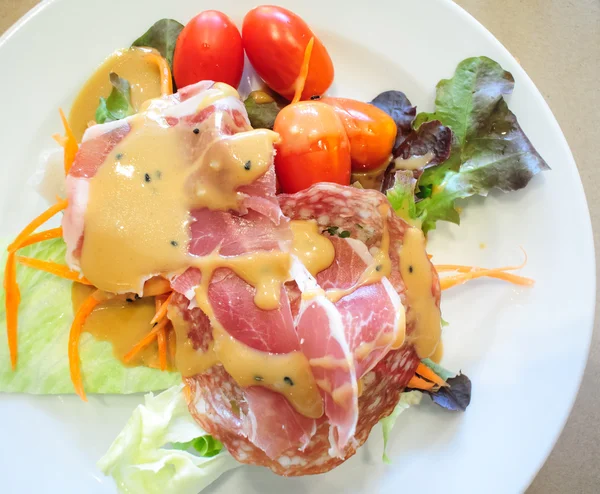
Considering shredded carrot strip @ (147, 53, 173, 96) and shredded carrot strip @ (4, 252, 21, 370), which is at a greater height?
shredded carrot strip @ (147, 53, 173, 96)

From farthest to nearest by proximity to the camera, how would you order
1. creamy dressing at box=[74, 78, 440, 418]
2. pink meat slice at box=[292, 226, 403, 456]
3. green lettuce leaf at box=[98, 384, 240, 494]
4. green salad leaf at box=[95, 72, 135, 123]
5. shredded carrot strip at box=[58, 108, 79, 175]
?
green salad leaf at box=[95, 72, 135, 123] → shredded carrot strip at box=[58, 108, 79, 175] → green lettuce leaf at box=[98, 384, 240, 494] → creamy dressing at box=[74, 78, 440, 418] → pink meat slice at box=[292, 226, 403, 456]

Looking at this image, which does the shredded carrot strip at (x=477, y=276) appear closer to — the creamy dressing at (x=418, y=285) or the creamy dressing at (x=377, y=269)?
the creamy dressing at (x=418, y=285)

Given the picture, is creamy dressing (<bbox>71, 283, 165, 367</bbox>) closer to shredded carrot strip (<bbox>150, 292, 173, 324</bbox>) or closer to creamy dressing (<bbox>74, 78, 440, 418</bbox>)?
shredded carrot strip (<bbox>150, 292, 173, 324</bbox>)

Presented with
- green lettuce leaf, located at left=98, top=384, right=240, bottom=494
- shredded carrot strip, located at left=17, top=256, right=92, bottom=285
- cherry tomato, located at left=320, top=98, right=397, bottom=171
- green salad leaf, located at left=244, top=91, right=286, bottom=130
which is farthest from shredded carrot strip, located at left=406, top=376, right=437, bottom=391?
shredded carrot strip, located at left=17, top=256, right=92, bottom=285

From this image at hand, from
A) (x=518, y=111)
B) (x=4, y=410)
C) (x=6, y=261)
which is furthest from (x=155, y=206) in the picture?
(x=518, y=111)

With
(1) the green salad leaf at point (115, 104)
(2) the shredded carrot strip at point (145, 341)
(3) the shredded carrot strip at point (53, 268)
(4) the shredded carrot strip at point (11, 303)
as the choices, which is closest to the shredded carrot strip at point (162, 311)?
(2) the shredded carrot strip at point (145, 341)

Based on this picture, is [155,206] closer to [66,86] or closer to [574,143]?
[66,86]
